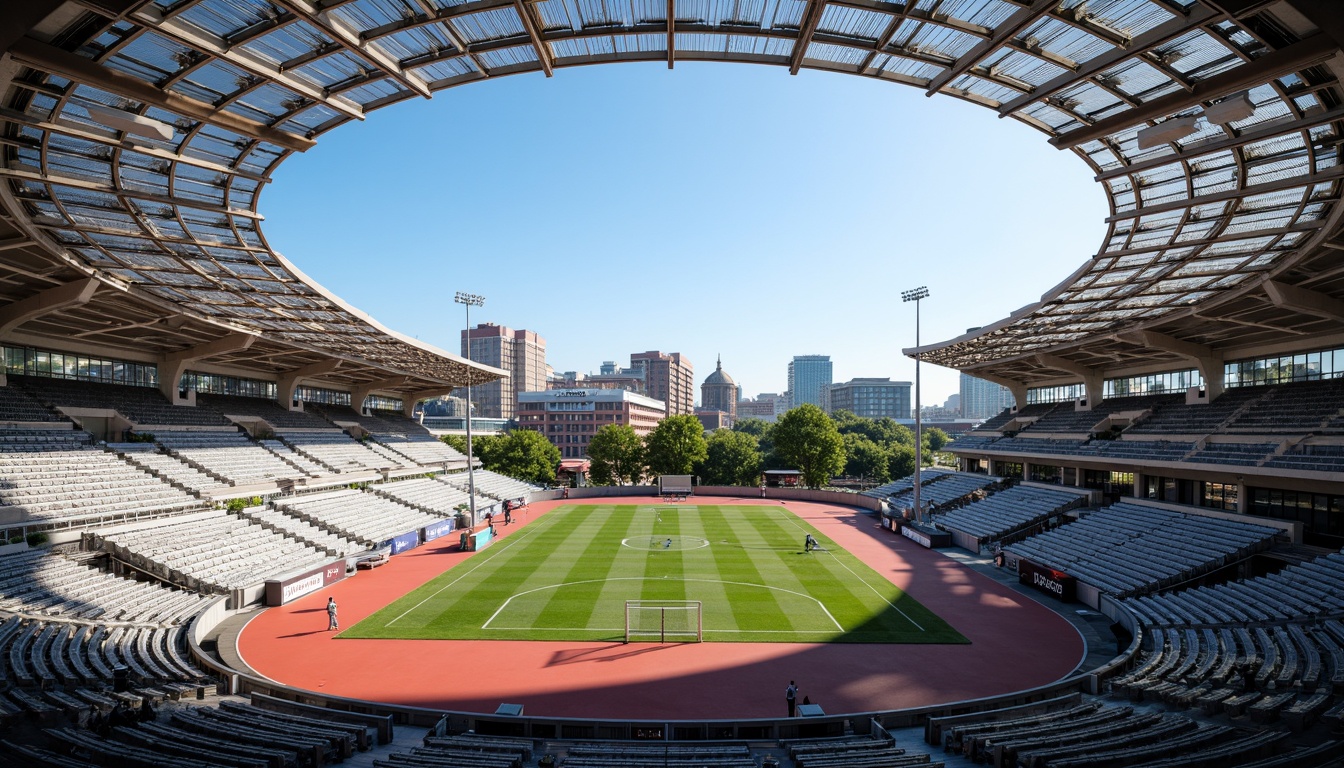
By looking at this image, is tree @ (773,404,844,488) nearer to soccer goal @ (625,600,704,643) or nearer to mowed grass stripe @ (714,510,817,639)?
mowed grass stripe @ (714,510,817,639)

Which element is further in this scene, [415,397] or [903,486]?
[415,397]

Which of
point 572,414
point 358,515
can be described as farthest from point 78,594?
point 572,414

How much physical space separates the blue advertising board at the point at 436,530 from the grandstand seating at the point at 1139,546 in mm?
37317

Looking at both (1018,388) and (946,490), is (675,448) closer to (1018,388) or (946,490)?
(946,490)

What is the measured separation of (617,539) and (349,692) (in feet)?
82.9

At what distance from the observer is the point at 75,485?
28.9 m

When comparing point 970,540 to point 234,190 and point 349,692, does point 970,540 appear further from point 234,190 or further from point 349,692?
point 234,190

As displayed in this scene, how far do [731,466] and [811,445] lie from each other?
41.7 feet

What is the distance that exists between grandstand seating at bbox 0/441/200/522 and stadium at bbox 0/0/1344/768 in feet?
0.68

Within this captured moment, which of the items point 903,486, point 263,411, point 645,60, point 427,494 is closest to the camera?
point 645,60

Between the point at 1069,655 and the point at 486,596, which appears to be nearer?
the point at 1069,655

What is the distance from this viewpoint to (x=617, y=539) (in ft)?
143

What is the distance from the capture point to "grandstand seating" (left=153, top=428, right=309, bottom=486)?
37625 mm

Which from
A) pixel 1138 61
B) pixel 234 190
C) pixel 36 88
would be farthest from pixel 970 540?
pixel 36 88
